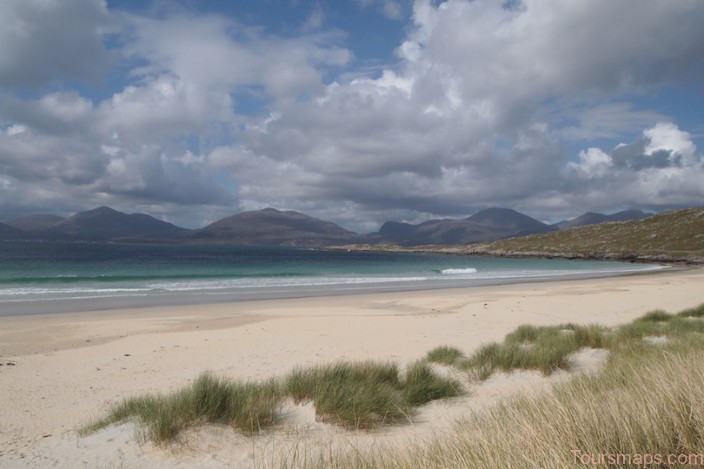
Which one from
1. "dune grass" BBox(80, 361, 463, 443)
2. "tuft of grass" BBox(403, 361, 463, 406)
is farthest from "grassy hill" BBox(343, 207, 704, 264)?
"dune grass" BBox(80, 361, 463, 443)

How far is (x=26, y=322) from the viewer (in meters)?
16.2

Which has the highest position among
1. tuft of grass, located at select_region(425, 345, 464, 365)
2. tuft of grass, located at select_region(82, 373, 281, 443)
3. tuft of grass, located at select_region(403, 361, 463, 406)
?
tuft of grass, located at select_region(82, 373, 281, 443)

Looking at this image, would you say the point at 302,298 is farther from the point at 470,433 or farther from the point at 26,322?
the point at 470,433

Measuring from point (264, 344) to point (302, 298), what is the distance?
1377cm

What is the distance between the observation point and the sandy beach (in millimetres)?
4949

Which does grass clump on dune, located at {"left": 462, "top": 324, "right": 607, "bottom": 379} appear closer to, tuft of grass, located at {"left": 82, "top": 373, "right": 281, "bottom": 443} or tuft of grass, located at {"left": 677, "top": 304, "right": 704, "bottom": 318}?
tuft of grass, located at {"left": 82, "top": 373, "right": 281, "bottom": 443}

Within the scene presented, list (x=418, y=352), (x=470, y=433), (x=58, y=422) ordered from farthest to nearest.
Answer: (x=418, y=352)
(x=58, y=422)
(x=470, y=433)

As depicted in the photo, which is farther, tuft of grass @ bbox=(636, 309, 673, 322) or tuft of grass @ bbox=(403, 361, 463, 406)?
tuft of grass @ bbox=(636, 309, 673, 322)

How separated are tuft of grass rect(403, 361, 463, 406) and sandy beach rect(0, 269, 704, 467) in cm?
24

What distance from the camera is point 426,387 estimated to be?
259 inches

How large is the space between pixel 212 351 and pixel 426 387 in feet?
21.7

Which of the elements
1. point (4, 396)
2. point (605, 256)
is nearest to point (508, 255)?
point (605, 256)

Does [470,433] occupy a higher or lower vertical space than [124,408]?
higher

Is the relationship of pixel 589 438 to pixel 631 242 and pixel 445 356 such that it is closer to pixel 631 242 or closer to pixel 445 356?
pixel 445 356
